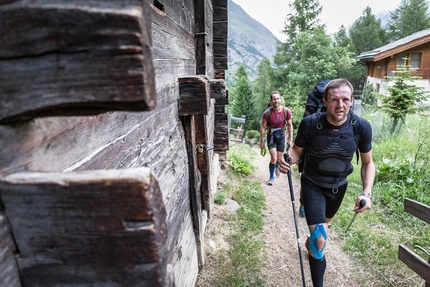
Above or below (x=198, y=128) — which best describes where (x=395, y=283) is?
below

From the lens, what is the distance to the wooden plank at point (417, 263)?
9.33 ft

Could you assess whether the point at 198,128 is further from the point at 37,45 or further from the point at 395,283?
the point at 395,283

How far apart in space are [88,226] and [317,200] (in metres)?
2.79

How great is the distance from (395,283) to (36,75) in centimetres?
448

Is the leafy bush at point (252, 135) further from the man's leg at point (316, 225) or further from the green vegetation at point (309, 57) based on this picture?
the man's leg at point (316, 225)

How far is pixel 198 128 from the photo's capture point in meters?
3.20

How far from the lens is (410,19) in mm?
41156

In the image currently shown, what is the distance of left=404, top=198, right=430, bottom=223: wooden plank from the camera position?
2758 millimetres

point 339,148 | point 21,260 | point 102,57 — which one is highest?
point 102,57

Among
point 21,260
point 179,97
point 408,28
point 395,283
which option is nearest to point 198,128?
point 179,97

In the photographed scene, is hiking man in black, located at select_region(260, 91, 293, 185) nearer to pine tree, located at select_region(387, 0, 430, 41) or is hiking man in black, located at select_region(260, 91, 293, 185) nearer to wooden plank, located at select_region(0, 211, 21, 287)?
wooden plank, located at select_region(0, 211, 21, 287)

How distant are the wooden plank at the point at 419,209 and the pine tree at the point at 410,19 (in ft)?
161

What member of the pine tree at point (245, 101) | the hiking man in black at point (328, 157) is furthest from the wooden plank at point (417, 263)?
the pine tree at point (245, 101)

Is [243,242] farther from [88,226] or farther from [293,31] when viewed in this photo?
[293,31]
